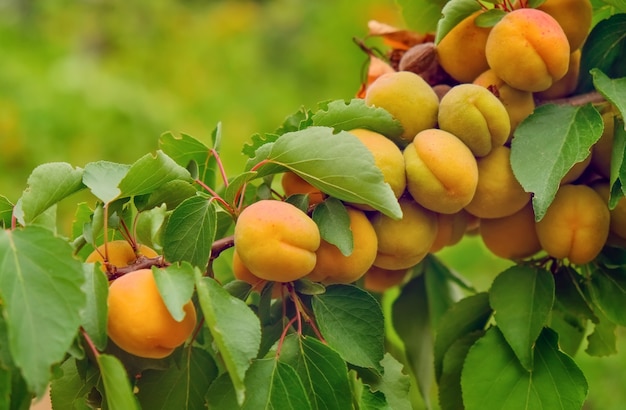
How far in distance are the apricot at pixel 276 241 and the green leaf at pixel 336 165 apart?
3cm

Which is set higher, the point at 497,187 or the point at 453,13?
the point at 453,13

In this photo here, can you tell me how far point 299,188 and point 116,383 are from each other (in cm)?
17

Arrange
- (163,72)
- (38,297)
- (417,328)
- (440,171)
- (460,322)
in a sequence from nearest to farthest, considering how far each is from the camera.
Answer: (38,297)
(440,171)
(460,322)
(417,328)
(163,72)

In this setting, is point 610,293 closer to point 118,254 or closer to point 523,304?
point 523,304

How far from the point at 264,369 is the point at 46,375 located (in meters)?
0.13

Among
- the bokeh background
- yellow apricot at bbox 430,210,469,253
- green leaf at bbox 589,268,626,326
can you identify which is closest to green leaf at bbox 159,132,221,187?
yellow apricot at bbox 430,210,469,253

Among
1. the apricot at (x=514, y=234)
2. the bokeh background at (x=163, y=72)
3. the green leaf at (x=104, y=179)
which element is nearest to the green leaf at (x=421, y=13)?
the apricot at (x=514, y=234)

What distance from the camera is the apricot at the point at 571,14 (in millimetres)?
518

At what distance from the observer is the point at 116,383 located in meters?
0.39

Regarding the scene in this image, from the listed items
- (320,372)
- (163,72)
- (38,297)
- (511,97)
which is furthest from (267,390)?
(163,72)

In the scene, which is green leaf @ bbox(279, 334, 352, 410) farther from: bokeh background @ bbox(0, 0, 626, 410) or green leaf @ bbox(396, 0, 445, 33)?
bokeh background @ bbox(0, 0, 626, 410)

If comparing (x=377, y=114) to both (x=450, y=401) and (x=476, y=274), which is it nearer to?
(x=450, y=401)

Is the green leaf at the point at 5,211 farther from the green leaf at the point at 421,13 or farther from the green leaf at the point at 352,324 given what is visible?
the green leaf at the point at 421,13

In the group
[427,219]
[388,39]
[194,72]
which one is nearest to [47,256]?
[427,219]
